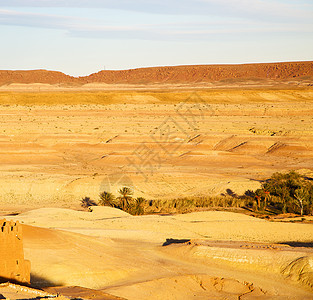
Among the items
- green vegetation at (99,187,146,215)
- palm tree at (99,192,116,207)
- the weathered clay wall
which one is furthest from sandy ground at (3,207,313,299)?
palm tree at (99,192,116,207)

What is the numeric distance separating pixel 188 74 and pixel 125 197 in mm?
118279

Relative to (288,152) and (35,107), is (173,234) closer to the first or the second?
(288,152)

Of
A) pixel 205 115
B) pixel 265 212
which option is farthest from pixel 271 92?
pixel 265 212

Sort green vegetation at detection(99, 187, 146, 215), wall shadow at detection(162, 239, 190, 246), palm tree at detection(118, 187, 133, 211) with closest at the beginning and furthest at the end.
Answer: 1. wall shadow at detection(162, 239, 190, 246)
2. green vegetation at detection(99, 187, 146, 215)
3. palm tree at detection(118, 187, 133, 211)

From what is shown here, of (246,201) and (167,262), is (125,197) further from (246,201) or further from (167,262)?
(167,262)

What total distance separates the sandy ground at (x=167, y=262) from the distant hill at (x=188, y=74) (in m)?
115

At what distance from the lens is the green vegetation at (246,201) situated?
20359 millimetres

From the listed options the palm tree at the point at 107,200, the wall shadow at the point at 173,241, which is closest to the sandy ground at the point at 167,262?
the wall shadow at the point at 173,241

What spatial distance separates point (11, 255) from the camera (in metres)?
9.52

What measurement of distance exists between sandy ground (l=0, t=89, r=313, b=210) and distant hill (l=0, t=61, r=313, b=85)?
3059 inches

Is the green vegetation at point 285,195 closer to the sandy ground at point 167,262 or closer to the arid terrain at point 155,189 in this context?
the arid terrain at point 155,189

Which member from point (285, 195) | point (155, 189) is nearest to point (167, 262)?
point (285, 195)

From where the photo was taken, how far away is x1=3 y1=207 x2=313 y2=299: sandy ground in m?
11.2

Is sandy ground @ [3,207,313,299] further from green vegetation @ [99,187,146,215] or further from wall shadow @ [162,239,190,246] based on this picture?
green vegetation @ [99,187,146,215]
